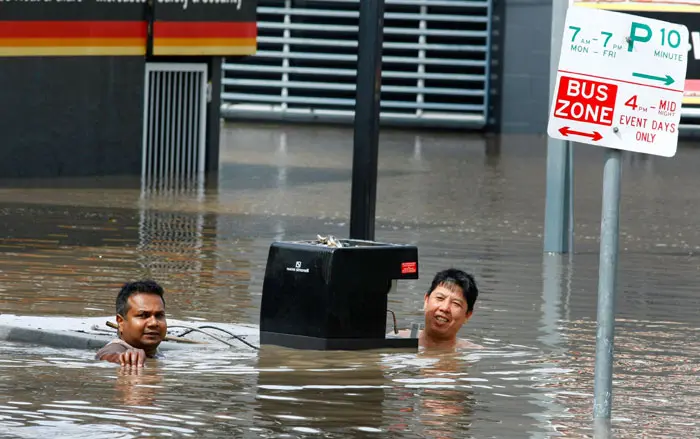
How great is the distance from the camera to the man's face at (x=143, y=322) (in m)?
9.01

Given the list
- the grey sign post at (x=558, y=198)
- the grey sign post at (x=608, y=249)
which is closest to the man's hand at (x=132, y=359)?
the grey sign post at (x=608, y=249)

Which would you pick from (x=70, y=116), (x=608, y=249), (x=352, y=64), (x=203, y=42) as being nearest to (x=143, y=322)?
(x=608, y=249)

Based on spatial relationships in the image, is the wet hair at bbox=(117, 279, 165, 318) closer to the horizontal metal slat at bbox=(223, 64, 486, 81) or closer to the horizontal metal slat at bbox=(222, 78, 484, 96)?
the horizontal metal slat at bbox=(222, 78, 484, 96)

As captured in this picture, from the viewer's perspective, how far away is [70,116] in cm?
2211

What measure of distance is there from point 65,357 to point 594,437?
3.20m

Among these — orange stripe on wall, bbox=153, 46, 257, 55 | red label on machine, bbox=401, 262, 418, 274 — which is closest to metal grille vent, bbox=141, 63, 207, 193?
orange stripe on wall, bbox=153, 46, 257, 55

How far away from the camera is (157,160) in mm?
23312

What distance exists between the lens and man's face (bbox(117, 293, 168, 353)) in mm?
9008

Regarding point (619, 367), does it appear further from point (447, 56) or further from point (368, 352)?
point (447, 56)

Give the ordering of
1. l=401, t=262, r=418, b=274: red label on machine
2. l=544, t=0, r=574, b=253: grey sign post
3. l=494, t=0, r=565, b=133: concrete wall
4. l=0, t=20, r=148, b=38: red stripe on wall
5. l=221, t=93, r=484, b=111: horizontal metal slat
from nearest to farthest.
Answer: l=401, t=262, r=418, b=274: red label on machine, l=544, t=0, r=574, b=253: grey sign post, l=0, t=20, r=148, b=38: red stripe on wall, l=494, t=0, r=565, b=133: concrete wall, l=221, t=93, r=484, b=111: horizontal metal slat

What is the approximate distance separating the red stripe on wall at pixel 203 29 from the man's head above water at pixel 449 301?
13.1m

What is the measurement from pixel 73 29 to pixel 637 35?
15.5 metres

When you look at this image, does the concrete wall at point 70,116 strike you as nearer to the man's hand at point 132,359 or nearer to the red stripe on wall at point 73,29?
the red stripe on wall at point 73,29

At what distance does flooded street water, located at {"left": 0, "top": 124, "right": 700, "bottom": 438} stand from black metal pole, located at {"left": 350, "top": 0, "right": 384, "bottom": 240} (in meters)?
0.62
